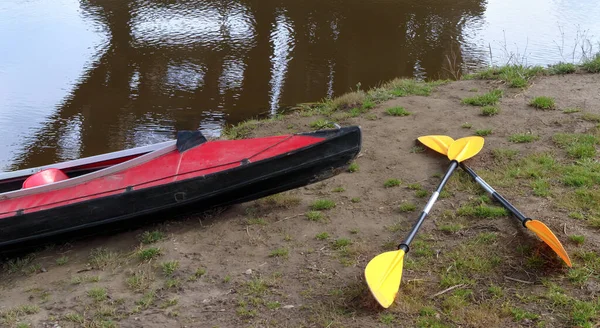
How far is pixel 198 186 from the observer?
18.6 feet

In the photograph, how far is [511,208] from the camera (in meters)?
5.05

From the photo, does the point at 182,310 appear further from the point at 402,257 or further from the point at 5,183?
the point at 5,183

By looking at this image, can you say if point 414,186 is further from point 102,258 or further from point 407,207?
point 102,258

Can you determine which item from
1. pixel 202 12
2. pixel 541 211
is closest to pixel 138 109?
pixel 202 12

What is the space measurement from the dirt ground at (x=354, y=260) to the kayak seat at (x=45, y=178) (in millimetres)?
744

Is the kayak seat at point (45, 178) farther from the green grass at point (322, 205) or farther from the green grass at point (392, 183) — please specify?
the green grass at point (392, 183)

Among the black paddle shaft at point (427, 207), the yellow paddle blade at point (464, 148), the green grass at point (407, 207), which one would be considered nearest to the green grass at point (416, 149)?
the yellow paddle blade at point (464, 148)

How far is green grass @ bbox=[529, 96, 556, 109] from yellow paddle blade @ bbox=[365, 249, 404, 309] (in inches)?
145

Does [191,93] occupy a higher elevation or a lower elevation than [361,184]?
lower

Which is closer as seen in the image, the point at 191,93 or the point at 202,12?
the point at 191,93

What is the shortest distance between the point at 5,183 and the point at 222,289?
3.27m

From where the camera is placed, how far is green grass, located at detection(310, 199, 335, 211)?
19.0 feet

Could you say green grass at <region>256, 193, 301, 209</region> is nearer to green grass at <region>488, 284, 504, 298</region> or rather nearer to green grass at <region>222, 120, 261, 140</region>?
green grass at <region>222, 120, 261, 140</region>

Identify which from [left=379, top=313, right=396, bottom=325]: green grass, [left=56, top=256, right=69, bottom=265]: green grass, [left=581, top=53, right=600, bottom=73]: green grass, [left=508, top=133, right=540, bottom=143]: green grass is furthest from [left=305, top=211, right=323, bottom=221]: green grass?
[left=581, top=53, right=600, bottom=73]: green grass
